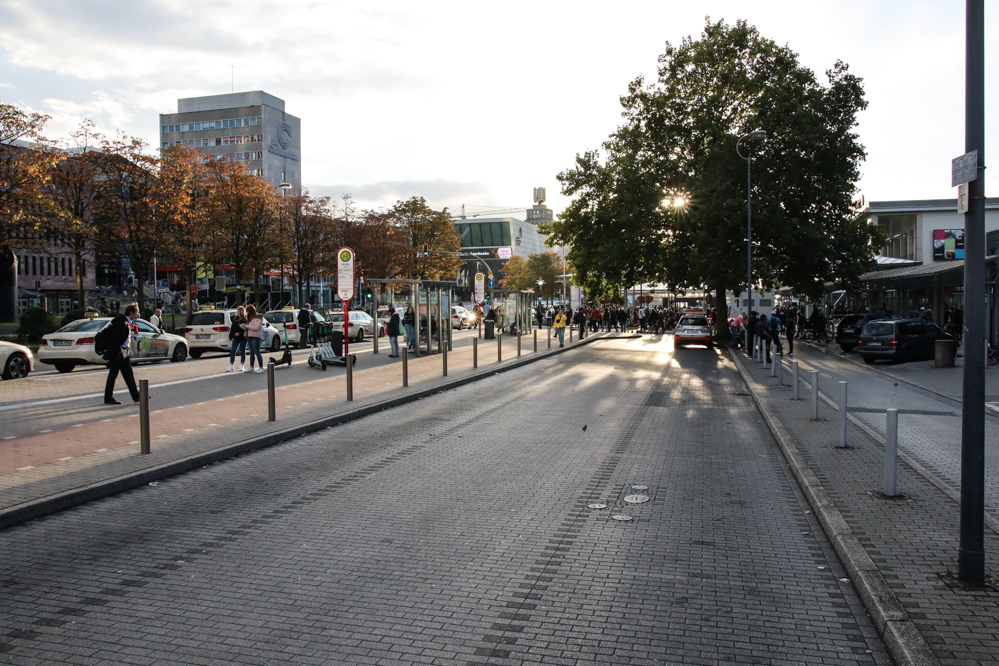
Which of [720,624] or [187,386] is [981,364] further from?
[187,386]

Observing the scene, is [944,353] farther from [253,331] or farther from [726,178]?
[253,331]

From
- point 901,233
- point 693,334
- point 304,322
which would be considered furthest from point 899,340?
point 901,233

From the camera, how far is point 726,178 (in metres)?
33.0

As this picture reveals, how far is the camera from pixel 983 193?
4340 mm

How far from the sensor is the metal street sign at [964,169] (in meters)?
4.33

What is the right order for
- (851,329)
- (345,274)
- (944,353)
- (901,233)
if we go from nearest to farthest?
(345,274), (944,353), (851,329), (901,233)

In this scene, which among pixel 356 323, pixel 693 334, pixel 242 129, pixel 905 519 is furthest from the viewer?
pixel 242 129

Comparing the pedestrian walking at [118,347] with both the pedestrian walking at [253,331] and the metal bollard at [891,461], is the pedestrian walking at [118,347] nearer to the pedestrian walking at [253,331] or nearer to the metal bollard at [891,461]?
the pedestrian walking at [253,331]

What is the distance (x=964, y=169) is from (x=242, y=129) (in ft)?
332

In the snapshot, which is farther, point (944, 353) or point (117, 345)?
point (944, 353)

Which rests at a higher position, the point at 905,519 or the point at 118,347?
the point at 118,347

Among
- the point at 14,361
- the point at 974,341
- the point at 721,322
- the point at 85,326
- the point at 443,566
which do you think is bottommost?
the point at 443,566

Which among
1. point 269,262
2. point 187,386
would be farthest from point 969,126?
point 269,262

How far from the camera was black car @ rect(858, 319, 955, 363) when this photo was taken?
24297mm
